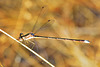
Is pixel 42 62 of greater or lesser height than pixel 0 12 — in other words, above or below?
below

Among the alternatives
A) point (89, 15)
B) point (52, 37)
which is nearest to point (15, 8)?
point (52, 37)

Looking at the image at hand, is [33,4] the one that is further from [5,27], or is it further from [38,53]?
[38,53]

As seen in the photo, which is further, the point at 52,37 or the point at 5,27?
the point at 5,27

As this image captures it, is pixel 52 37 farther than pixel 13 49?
No

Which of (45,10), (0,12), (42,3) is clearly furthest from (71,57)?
(0,12)

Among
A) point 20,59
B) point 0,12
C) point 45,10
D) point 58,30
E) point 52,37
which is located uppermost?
point 45,10

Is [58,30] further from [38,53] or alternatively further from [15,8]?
[15,8]
